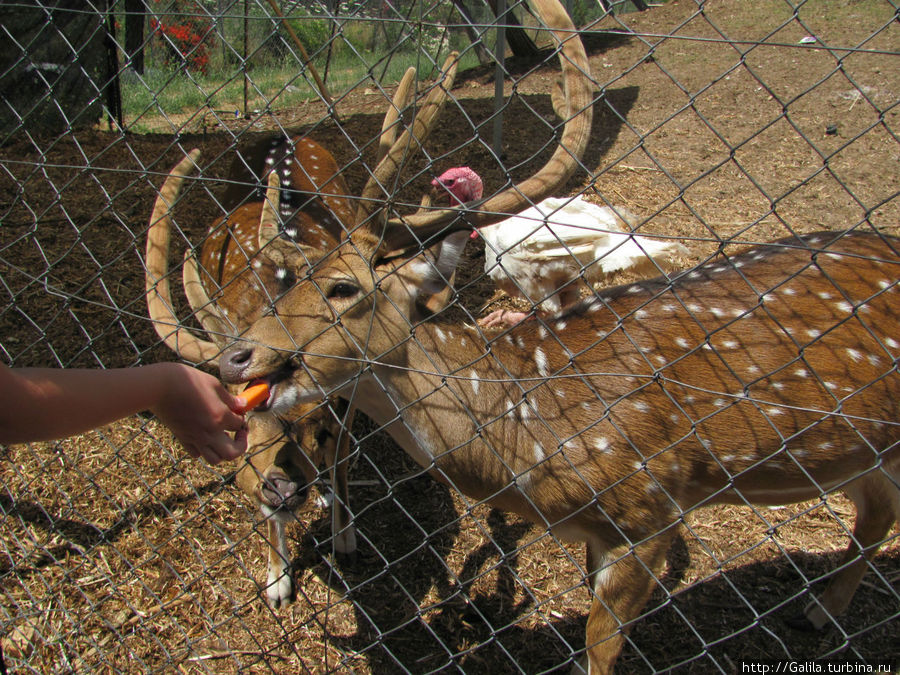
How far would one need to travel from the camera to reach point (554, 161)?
6.01 ft

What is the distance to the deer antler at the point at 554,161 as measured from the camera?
153 centimetres

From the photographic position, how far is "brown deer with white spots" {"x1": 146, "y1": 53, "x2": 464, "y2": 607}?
6.40ft

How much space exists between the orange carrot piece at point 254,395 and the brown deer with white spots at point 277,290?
90 mm

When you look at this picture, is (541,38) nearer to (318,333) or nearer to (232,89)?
(232,89)

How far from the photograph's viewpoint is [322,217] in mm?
3865

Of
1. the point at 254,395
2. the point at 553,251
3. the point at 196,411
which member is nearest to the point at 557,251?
the point at 553,251

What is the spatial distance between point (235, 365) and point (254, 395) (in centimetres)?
10

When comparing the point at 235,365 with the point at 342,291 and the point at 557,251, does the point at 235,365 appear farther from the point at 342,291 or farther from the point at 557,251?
the point at 557,251

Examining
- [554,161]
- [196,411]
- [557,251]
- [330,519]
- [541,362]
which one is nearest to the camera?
[196,411]

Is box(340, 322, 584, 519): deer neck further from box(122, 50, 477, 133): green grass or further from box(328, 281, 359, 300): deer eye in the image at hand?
box(122, 50, 477, 133): green grass

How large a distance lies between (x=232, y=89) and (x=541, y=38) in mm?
Result: 4713

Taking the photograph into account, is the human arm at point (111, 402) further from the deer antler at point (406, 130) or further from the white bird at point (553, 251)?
the white bird at point (553, 251)

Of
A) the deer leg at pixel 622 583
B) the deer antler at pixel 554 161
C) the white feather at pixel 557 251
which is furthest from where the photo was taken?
the white feather at pixel 557 251

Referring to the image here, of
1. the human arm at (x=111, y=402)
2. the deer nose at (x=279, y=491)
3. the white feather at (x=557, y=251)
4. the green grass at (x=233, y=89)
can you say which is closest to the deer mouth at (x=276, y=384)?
the human arm at (x=111, y=402)
